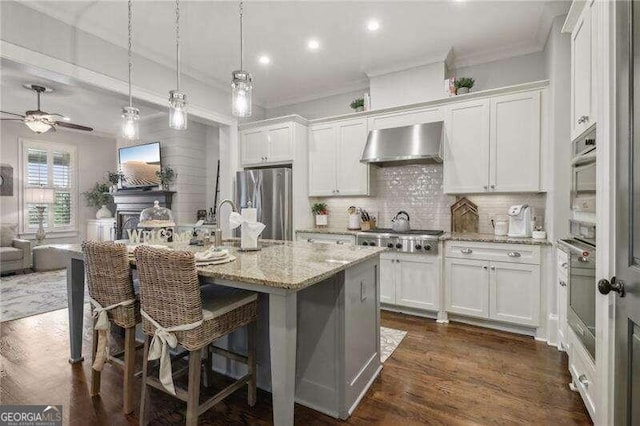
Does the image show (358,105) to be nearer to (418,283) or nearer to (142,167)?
(418,283)

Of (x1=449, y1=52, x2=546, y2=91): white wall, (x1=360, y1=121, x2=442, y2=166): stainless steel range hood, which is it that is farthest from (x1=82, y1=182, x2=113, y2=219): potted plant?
(x1=449, y1=52, x2=546, y2=91): white wall

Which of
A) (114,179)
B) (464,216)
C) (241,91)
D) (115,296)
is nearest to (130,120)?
(241,91)

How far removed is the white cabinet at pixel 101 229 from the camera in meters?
6.87

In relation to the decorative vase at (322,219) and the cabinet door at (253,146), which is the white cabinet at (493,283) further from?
the cabinet door at (253,146)

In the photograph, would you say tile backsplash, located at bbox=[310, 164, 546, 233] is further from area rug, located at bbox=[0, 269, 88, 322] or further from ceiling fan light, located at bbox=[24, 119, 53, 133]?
ceiling fan light, located at bbox=[24, 119, 53, 133]

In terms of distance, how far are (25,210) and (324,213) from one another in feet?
20.6

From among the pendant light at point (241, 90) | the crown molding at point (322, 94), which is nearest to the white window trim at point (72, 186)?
the crown molding at point (322, 94)

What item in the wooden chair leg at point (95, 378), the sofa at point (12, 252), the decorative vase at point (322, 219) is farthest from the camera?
the sofa at point (12, 252)

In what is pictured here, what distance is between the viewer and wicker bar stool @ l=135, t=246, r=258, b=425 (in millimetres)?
1542

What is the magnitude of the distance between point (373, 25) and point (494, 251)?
2489 mm

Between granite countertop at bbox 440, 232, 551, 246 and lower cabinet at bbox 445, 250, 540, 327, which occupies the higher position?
granite countertop at bbox 440, 232, 551, 246

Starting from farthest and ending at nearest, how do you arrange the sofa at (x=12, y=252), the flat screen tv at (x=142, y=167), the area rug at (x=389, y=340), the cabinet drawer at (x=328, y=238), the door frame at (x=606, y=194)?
the flat screen tv at (x=142, y=167) → the sofa at (x=12, y=252) → the cabinet drawer at (x=328, y=238) → the area rug at (x=389, y=340) → the door frame at (x=606, y=194)

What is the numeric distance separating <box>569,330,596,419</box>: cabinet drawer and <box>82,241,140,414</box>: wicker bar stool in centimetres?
259

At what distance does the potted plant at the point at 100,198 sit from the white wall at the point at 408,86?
6.43m
